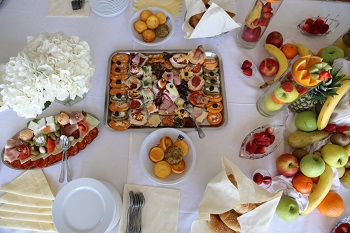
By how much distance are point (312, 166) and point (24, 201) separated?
87cm

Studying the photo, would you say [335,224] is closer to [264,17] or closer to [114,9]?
[264,17]

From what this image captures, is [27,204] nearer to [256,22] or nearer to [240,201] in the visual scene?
[240,201]

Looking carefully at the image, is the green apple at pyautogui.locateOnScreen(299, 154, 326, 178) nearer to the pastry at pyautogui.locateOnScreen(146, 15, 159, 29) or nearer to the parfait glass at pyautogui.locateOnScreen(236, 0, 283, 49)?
the parfait glass at pyautogui.locateOnScreen(236, 0, 283, 49)

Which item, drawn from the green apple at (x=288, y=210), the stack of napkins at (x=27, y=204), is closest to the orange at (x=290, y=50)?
the green apple at (x=288, y=210)

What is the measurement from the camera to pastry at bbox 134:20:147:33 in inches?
44.4

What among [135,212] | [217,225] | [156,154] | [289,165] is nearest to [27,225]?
[135,212]

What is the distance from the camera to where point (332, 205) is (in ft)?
2.79

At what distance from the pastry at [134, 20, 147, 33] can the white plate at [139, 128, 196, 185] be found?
443 millimetres

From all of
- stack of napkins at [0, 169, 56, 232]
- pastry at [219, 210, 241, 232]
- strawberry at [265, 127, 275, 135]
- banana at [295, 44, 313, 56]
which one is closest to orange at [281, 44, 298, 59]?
banana at [295, 44, 313, 56]

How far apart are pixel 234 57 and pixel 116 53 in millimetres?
461

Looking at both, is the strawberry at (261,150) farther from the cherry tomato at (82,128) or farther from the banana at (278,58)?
the cherry tomato at (82,128)

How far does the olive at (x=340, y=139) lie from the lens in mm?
894

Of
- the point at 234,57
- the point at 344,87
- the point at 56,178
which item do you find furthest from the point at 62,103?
the point at 344,87

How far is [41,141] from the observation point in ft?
2.97
